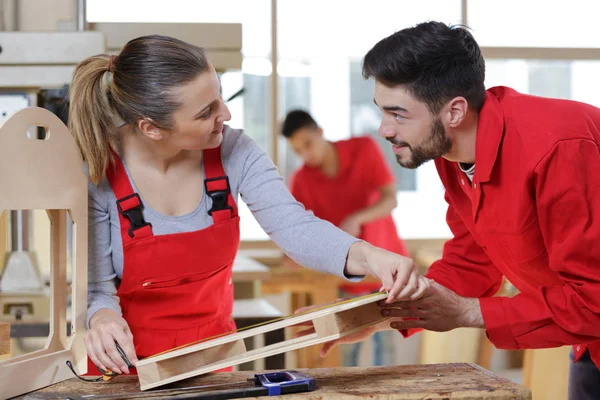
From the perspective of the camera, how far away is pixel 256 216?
1551 mm

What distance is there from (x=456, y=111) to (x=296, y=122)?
2487 millimetres

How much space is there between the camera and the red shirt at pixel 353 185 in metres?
3.94

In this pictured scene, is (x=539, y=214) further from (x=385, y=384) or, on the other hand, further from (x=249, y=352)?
(x=249, y=352)

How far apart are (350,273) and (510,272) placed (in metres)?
0.39

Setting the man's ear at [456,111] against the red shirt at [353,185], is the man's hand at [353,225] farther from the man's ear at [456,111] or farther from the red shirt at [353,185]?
the man's ear at [456,111]

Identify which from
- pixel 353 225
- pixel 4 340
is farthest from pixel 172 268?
pixel 353 225

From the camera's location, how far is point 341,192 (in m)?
3.99

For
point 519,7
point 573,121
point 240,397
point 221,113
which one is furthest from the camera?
point 519,7

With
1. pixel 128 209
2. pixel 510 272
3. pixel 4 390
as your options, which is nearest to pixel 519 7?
pixel 510 272

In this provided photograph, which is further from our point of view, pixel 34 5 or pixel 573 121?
pixel 34 5

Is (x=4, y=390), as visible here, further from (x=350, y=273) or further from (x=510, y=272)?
(x=510, y=272)

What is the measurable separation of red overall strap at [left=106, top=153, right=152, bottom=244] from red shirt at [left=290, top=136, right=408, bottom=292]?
2478mm

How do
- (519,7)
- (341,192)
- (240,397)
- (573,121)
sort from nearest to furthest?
(240,397) < (573,121) < (341,192) < (519,7)

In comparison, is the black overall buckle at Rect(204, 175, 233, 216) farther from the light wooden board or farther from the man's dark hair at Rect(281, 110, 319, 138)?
the man's dark hair at Rect(281, 110, 319, 138)
